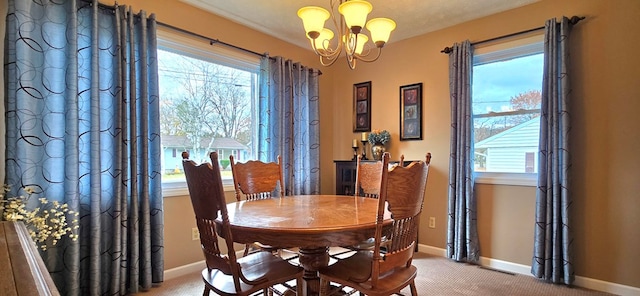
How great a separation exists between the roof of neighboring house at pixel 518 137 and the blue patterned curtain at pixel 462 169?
0.80 ft

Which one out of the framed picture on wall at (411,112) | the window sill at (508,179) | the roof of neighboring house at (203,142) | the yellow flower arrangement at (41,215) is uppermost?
the framed picture on wall at (411,112)

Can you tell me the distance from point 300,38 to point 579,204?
10.2ft

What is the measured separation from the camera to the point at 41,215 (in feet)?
6.52

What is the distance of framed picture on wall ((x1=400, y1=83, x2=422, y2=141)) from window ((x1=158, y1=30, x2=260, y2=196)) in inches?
65.4

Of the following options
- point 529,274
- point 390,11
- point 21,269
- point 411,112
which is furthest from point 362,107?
point 21,269

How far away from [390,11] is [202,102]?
197cm

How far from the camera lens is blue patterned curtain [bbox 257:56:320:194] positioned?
337 centimetres

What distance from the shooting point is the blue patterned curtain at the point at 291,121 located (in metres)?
3.37

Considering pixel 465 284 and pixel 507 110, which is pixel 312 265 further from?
pixel 507 110

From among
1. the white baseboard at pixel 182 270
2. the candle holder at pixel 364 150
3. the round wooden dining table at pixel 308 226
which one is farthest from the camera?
the candle holder at pixel 364 150

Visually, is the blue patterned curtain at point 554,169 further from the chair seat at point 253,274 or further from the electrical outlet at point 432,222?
the chair seat at point 253,274

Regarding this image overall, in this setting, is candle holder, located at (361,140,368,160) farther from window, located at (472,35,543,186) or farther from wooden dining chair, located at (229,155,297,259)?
wooden dining chair, located at (229,155,297,259)

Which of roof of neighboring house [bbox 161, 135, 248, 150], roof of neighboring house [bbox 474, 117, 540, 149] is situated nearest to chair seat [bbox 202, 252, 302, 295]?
roof of neighboring house [bbox 161, 135, 248, 150]

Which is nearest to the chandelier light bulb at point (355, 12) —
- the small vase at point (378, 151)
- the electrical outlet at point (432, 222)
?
the small vase at point (378, 151)
